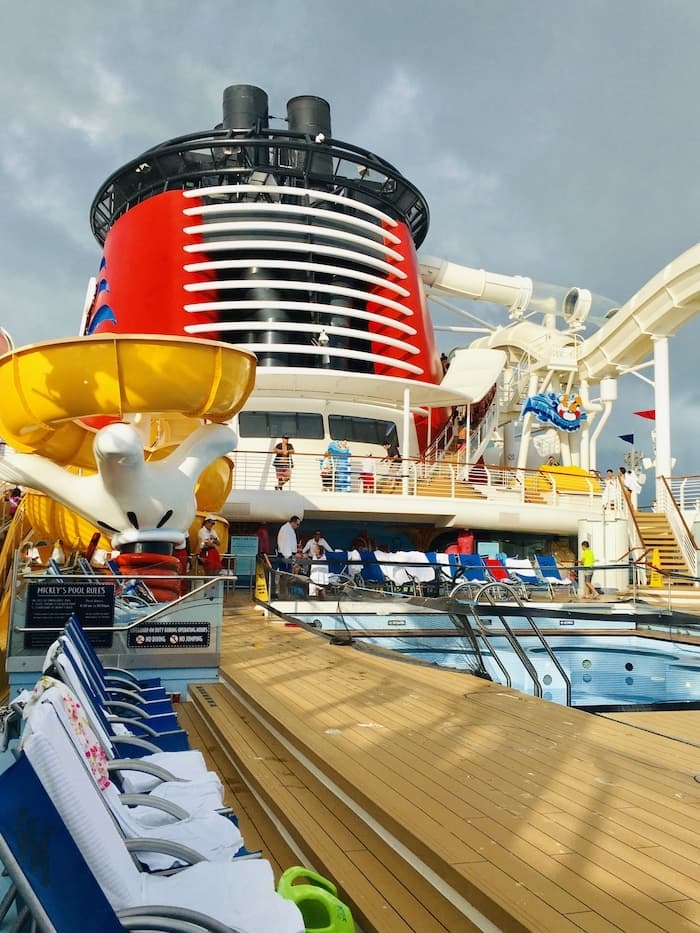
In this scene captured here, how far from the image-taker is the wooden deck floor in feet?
7.40

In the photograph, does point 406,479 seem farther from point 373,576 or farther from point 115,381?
point 115,381

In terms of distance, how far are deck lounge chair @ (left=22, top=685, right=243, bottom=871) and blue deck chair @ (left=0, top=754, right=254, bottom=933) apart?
24 cm

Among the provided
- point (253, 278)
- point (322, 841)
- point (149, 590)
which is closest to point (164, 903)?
point (322, 841)

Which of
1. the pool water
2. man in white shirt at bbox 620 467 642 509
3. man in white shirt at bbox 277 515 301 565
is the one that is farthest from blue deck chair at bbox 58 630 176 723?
man in white shirt at bbox 620 467 642 509

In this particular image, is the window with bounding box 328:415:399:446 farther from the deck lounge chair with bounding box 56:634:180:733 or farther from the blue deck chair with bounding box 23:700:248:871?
the blue deck chair with bounding box 23:700:248:871

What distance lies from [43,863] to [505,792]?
7.34ft

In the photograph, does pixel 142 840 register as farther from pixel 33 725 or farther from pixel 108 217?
pixel 108 217

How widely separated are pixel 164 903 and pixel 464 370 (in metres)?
20.1

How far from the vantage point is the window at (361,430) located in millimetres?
19891

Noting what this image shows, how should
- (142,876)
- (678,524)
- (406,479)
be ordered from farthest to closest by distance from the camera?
(406,479) → (678,524) → (142,876)

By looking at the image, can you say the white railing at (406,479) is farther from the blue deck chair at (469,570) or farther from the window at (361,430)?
the blue deck chair at (469,570)

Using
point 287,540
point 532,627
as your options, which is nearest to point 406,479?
point 287,540

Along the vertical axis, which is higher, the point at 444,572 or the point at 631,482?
the point at 631,482

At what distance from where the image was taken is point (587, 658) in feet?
33.1
